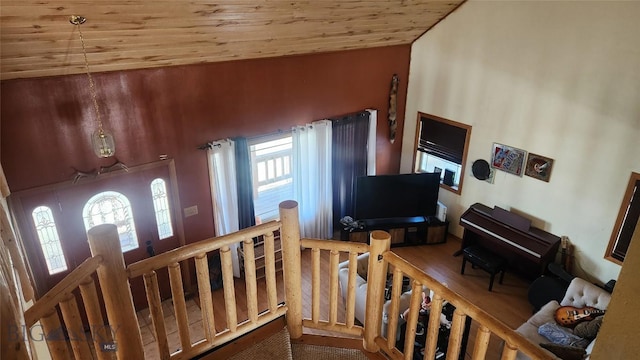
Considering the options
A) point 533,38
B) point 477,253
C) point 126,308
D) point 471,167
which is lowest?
point 477,253

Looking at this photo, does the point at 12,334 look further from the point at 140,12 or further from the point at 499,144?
the point at 499,144

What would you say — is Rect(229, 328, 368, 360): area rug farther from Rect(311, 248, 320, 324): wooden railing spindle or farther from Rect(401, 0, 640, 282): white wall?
Rect(401, 0, 640, 282): white wall

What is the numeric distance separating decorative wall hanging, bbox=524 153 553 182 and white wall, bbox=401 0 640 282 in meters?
0.07

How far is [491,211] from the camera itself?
6180 millimetres

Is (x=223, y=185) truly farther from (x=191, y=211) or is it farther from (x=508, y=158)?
(x=508, y=158)

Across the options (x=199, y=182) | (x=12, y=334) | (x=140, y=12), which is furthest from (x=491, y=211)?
(x=12, y=334)

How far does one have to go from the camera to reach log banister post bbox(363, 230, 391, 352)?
277 centimetres

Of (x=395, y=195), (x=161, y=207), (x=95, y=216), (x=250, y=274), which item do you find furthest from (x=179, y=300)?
(x=395, y=195)

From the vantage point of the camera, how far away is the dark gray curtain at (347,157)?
21.4 ft

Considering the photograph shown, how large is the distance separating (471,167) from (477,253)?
4.50ft

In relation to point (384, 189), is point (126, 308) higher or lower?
higher

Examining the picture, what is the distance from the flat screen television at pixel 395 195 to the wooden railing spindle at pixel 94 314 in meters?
4.67

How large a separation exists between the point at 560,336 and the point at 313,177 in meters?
3.80

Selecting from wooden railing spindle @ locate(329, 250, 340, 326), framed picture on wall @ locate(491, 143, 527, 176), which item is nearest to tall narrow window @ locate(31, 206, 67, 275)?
wooden railing spindle @ locate(329, 250, 340, 326)
